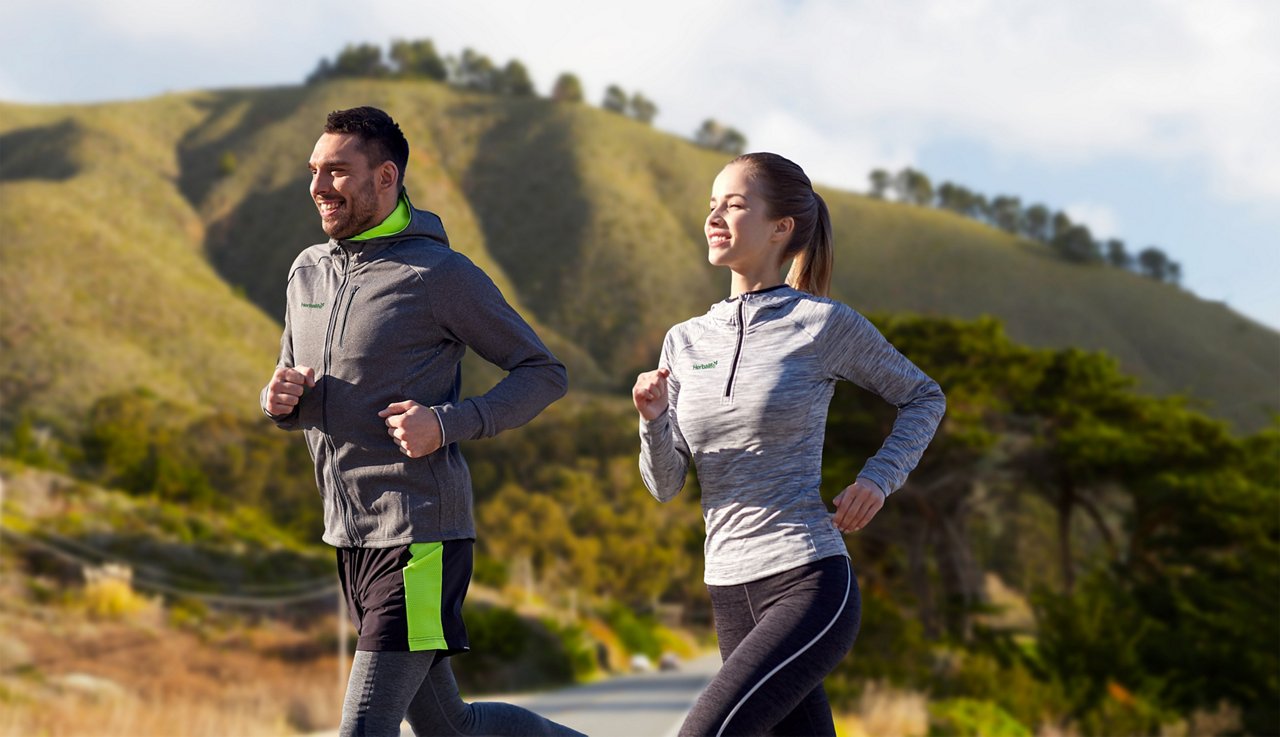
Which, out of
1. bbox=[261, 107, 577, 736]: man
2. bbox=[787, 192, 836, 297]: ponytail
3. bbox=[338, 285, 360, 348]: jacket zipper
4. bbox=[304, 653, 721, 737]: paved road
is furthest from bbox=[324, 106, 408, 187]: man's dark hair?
bbox=[304, 653, 721, 737]: paved road

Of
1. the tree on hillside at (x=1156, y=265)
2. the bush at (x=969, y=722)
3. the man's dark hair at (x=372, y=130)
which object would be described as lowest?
the bush at (x=969, y=722)

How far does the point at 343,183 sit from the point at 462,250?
86259mm

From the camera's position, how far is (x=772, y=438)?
3.69 meters

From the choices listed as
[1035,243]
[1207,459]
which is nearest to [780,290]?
[1207,459]

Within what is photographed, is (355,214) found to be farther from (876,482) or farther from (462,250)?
(462,250)

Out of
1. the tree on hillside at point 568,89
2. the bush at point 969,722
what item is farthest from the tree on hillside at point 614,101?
the bush at point 969,722

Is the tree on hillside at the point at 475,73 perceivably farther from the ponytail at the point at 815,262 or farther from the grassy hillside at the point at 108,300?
the ponytail at the point at 815,262

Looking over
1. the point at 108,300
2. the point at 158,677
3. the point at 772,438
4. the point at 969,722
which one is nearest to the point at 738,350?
the point at 772,438

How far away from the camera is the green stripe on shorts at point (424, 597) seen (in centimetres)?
364

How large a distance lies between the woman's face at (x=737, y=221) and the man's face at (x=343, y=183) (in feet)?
3.11

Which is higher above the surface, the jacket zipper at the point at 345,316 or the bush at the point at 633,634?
the jacket zipper at the point at 345,316

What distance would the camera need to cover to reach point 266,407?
12.3 ft

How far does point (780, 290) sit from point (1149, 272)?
12045 centimetres

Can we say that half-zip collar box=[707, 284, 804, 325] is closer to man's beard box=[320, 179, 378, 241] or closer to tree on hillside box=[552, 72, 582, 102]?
man's beard box=[320, 179, 378, 241]
